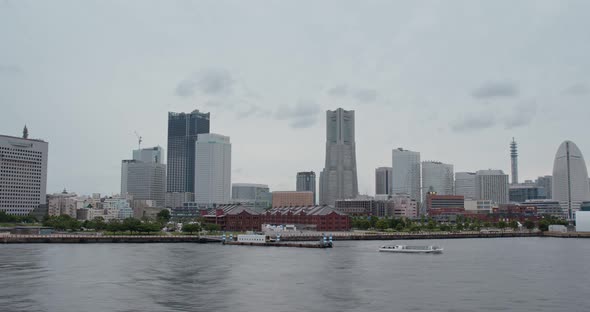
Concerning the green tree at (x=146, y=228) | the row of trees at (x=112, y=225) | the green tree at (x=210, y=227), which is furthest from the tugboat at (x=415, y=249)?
the green tree at (x=210, y=227)

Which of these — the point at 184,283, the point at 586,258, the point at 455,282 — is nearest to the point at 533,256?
the point at 586,258

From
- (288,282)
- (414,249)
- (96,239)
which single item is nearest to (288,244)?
(414,249)

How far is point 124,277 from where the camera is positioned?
70000 millimetres

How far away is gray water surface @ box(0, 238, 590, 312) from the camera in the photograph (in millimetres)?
53438

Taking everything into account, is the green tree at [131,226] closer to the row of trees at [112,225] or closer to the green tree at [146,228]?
the row of trees at [112,225]

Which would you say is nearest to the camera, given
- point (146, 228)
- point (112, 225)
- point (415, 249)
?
point (415, 249)

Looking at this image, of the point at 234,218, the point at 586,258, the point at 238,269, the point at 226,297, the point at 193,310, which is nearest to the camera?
the point at 193,310

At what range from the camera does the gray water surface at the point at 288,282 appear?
53438 mm

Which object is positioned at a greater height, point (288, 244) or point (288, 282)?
point (288, 244)

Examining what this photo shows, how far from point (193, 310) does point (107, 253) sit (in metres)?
59.5

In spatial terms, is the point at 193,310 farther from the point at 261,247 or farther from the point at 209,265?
the point at 261,247

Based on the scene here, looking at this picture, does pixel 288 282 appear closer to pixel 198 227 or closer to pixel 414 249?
pixel 414 249

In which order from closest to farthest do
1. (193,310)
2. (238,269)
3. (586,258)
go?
(193,310) < (238,269) < (586,258)

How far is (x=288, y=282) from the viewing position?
67.7m
